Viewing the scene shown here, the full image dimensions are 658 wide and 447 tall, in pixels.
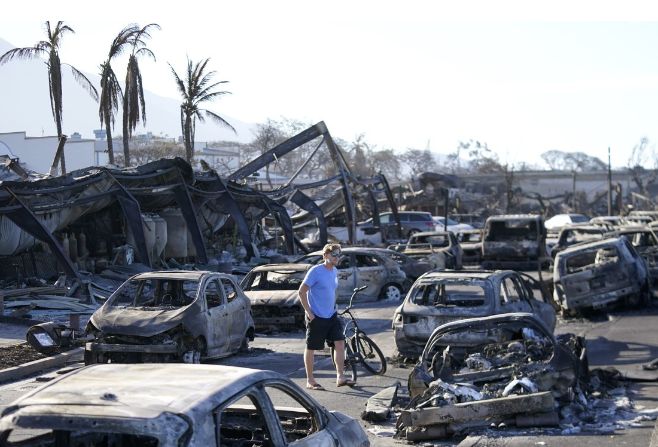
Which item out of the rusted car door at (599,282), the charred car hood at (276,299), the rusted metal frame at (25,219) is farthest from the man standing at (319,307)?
the rusted metal frame at (25,219)

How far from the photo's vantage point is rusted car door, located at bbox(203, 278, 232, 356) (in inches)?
481

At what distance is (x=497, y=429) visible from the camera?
8.32 metres

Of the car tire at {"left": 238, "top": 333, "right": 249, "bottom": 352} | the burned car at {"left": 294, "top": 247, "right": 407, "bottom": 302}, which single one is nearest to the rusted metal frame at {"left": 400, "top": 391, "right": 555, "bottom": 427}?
the car tire at {"left": 238, "top": 333, "right": 249, "bottom": 352}

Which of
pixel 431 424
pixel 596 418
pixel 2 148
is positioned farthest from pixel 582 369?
pixel 2 148

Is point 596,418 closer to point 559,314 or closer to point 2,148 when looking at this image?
point 559,314

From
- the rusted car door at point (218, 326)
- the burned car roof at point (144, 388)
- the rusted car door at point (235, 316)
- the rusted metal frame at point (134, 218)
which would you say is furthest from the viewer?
the rusted metal frame at point (134, 218)

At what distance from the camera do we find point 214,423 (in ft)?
14.4

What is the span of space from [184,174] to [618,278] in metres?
14.0

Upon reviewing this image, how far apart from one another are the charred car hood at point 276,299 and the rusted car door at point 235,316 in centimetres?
227

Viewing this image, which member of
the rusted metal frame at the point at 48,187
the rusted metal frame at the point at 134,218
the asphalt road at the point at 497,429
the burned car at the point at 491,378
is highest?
the rusted metal frame at the point at 48,187

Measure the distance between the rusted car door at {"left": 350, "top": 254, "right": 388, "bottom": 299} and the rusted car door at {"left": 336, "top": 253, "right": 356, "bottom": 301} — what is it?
0.35 ft

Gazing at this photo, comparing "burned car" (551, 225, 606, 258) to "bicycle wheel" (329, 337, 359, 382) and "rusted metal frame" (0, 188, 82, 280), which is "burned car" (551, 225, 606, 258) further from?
"bicycle wheel" (329, 337, 359, 382)

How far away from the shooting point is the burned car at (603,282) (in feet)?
56.0

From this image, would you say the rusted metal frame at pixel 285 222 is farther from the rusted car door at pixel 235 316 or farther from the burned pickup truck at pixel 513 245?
the rusted car door at pixel 235 316
